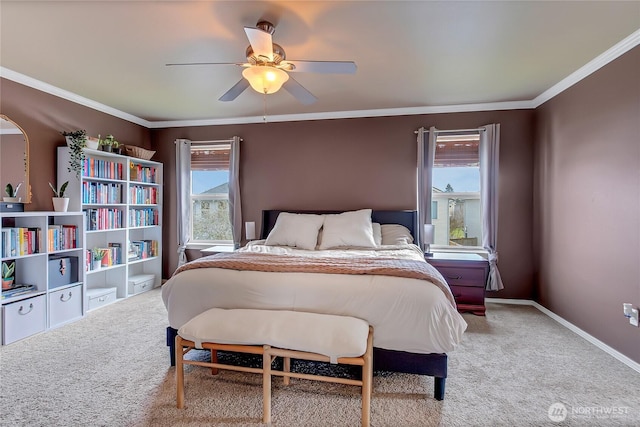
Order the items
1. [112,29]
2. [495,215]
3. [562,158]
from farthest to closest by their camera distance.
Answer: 1. [495,215]
2. [562,158]
3. [112,29]

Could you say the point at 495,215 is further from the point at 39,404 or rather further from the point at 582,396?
the point at 39,404

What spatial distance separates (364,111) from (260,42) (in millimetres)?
2412

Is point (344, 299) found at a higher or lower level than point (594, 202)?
lower

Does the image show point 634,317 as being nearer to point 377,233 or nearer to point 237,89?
point 377,233

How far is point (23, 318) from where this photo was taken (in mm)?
2744

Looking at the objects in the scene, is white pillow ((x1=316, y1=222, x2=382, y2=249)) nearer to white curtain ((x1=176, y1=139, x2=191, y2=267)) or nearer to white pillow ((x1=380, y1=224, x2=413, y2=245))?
white pillow ((x1=380, y1=224, x2=413, y2=245))

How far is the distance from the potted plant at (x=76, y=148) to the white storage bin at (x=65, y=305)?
1238mm

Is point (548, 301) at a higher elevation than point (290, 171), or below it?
below

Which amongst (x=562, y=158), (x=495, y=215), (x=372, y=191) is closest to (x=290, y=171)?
(x=372, y=191)

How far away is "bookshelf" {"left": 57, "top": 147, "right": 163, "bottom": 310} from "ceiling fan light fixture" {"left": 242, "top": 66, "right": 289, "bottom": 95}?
2.49 metres

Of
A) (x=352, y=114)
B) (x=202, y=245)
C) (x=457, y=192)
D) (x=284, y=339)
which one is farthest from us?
(x=202, y=245)

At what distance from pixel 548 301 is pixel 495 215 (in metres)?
1.08

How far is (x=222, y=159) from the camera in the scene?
4.59m

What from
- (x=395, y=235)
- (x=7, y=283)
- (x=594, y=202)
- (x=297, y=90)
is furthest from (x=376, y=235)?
(x=7, y=283)
